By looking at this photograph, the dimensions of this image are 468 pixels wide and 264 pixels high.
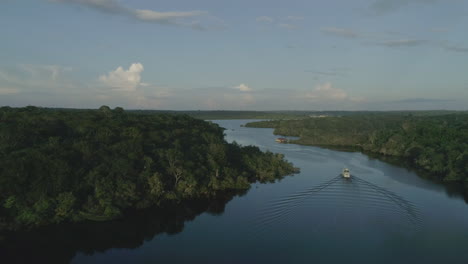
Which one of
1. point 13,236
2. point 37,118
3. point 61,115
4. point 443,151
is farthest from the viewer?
point 443,151

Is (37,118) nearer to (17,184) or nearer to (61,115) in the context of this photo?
(61,115)

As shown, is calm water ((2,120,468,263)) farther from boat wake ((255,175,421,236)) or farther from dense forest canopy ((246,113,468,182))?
dense forest canopy ((246,113,468,182))

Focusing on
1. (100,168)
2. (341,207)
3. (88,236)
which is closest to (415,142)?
(341,207)

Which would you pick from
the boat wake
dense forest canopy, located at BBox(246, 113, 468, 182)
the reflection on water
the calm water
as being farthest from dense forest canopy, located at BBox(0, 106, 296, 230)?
dense forest canopy, located at BBox(246, 113, 468, 182)

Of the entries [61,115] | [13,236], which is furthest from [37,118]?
[13,236]

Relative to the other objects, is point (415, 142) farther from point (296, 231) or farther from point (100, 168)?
point (100, 168)

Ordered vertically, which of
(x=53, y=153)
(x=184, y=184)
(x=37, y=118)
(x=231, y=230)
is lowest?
(x=231, y=230)

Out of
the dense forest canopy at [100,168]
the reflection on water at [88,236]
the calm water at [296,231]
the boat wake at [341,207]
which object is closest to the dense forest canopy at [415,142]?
the calm water at [296,231]

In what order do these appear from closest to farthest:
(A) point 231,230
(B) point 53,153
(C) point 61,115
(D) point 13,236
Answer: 1. (D) point 13,236
2. (A) point 231,230
3. (B) point 53,153
4. (C) point 61,115
